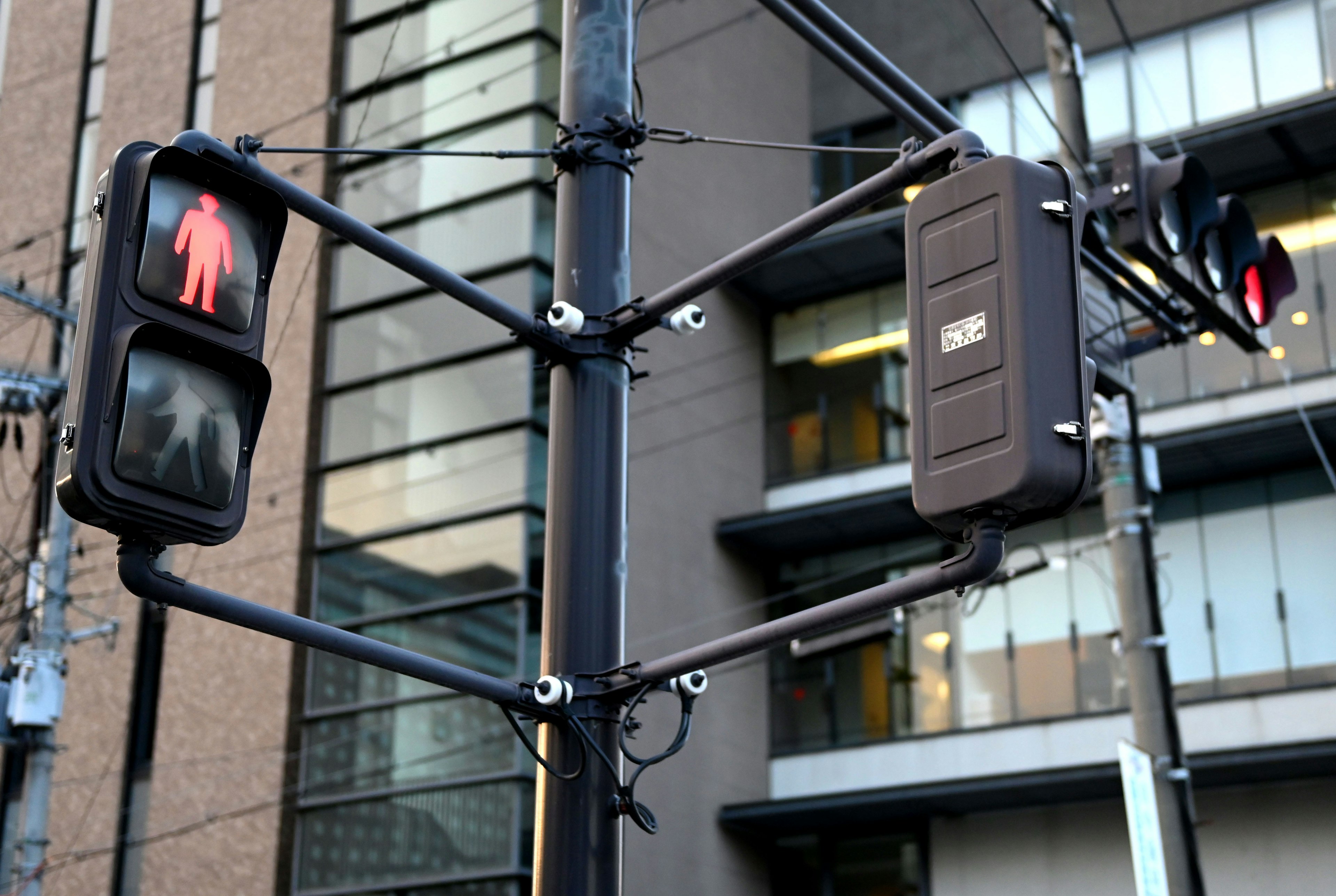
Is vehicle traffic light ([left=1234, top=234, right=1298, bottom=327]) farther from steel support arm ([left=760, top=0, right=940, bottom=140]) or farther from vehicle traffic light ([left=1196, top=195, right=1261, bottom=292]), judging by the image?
steel support arm ([left=760, top=0, right=940, bottom=140])

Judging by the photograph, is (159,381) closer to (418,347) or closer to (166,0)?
(418,347)

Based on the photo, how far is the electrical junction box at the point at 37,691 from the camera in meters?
17.0

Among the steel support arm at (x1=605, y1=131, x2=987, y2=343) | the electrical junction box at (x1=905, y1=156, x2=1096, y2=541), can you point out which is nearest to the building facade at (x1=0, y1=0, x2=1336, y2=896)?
the steel support arm at (x1=605, y1=131, x2=987, y2=343)

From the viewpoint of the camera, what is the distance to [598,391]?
643cm

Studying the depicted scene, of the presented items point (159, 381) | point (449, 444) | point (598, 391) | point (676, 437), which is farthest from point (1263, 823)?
point (159, 381)

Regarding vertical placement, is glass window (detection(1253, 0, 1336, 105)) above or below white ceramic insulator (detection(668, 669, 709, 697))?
above

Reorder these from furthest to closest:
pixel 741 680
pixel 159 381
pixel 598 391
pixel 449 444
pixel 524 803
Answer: pixel 741 680
pixel 449 444
pixel 524 803
pixel 598 391
pixel 159 381

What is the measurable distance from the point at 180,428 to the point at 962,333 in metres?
2.20

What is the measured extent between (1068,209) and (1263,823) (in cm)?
1868

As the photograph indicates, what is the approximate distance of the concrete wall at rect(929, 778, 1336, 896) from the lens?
815 inches

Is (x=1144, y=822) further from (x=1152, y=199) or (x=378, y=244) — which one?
(x=378, y=244)

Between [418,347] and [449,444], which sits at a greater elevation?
[418,347]

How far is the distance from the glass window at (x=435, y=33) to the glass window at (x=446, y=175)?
1235mm

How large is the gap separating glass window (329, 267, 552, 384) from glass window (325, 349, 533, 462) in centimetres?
26
